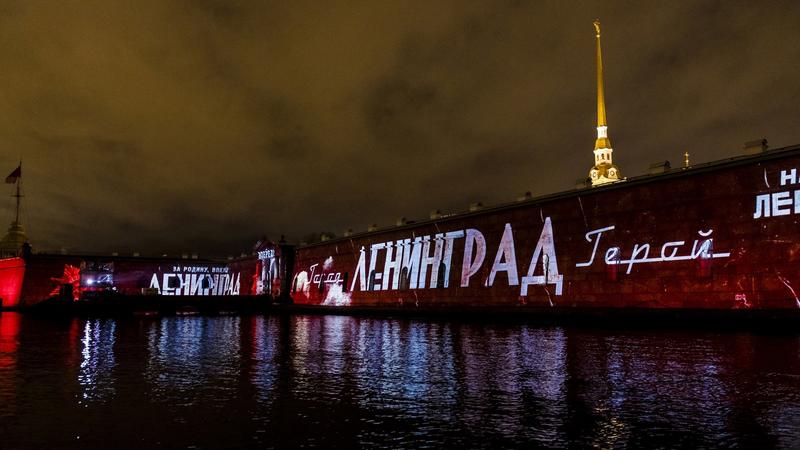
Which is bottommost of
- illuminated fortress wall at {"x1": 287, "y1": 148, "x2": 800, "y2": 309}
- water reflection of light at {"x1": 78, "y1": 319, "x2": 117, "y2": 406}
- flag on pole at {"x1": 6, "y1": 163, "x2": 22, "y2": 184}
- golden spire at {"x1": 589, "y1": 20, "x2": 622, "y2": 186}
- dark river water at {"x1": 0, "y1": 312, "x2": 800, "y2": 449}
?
water reflection of light at {"x1": 78, "y1": 319, "x2": 117, "y2": 406}

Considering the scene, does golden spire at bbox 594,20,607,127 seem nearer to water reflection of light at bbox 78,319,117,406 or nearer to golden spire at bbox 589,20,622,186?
golden spire at bbox 589,20,622,186

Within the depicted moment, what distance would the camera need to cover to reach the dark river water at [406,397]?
6.21 m

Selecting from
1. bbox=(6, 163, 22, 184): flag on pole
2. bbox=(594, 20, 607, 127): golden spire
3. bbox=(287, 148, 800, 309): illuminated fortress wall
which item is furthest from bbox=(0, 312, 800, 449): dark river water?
bbox=(594, 20, 607, 127): golden spire

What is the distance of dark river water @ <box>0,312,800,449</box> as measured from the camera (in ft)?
20.4

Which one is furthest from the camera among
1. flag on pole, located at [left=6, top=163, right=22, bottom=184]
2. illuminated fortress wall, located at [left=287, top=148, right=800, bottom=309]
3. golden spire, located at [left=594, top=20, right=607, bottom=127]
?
golden spire, located at [left=594, top=20, right=607, bottom=127]

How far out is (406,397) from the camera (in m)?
8.53

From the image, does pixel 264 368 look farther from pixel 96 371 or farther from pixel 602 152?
pixel 602 152

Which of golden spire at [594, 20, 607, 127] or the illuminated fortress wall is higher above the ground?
golden spire at [594, 20, 607, 127]

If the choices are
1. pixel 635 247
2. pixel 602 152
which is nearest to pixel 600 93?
pixel 602 152

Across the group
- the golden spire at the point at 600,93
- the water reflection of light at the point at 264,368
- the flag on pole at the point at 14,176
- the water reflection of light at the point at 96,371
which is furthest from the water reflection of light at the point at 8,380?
the golden spire at the point at 600,93

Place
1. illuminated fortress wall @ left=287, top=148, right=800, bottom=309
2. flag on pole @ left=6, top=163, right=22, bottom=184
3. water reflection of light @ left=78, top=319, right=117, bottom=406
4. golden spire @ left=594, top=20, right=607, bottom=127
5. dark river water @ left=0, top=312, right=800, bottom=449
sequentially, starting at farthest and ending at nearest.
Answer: golden spire @ left=594, top=20, right=607, bottom=127 → flag on pole @ left=6, top=163, right=22, bottom=184 → illuminated fortress wall @ left=287, top=148, right=800, bottom=309 → water reflection of light @ left=78, top=319, right=117, bottom=406 → dark river water @ left=0, top=312, right=800, bottom=449

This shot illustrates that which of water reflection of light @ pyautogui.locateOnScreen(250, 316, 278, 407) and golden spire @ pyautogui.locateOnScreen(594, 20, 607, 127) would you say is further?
golden spire @ pyautogui.locateOnScreen(594, 20, 607, 127)

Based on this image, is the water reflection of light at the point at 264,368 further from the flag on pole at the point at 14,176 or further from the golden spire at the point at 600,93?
the golden spire at the point at 600,93

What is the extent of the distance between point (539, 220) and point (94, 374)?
2652 cm
